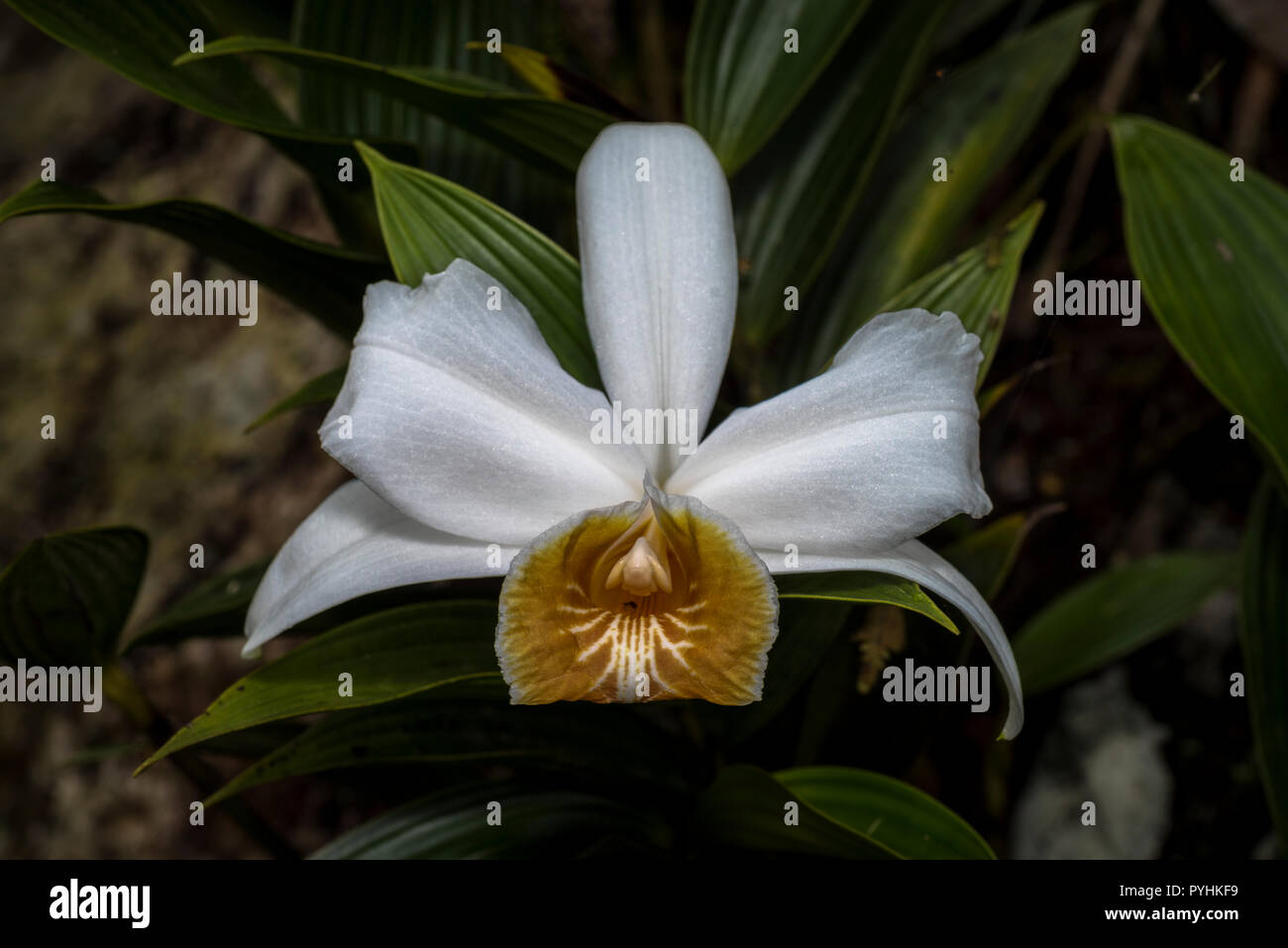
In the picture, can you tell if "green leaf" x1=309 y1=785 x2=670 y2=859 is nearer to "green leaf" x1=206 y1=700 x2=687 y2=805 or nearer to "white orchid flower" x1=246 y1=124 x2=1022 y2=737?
"green leaf" x1=206 y1=700 x2=687 y2=805

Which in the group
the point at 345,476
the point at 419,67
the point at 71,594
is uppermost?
the point at 419,67

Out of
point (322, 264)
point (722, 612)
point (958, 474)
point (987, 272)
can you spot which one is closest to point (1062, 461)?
point (987, 272)

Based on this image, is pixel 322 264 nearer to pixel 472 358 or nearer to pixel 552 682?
pixel 472 358

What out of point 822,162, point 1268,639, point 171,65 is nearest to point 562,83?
point 822,162

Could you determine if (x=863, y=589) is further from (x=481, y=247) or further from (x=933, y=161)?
(x=933, y=161)

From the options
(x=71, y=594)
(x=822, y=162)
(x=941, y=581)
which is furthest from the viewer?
(x=822, y=162)

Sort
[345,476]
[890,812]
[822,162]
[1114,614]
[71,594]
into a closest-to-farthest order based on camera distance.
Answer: [890,812] → [71,594] → [822,162] → [1114,614] → [345,476]

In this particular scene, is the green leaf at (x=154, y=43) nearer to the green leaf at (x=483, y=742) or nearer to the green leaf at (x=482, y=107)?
the green leaf at (x=482, y=107)
